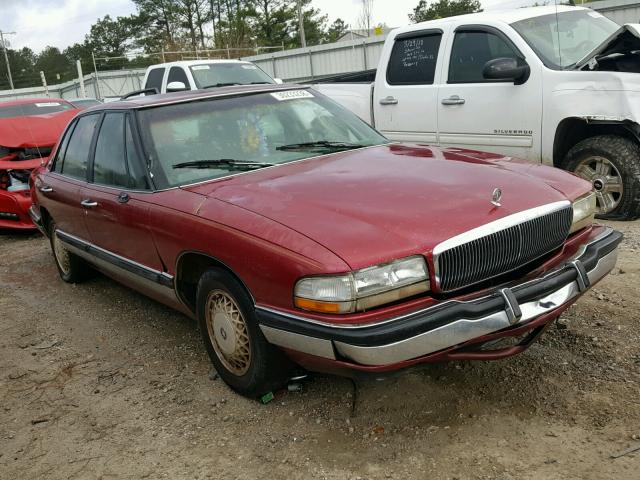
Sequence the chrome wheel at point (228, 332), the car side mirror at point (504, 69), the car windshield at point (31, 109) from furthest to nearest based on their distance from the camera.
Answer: the car windshield at point (31, 109), the car side mirror at point (504, 69), the chrome wheel at point (228, 332)

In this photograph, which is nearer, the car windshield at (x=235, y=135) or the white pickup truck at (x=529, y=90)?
the car windshield at (x=235, y=135)

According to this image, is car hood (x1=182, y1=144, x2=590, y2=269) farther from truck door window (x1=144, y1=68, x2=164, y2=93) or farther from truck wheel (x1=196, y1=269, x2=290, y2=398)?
truck door window (x1=144, y1=68, x2=164, y2=93)

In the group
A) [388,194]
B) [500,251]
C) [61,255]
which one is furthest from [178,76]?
[500,251]

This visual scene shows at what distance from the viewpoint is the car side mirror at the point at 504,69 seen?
5578 mm

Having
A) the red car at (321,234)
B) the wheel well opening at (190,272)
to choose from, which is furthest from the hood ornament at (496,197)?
the wheel well opening at (190,272)

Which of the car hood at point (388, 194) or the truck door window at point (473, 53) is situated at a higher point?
the truck door window at point (473, 53)

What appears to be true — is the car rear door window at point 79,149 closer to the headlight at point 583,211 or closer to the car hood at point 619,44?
the headlight at point 583,211

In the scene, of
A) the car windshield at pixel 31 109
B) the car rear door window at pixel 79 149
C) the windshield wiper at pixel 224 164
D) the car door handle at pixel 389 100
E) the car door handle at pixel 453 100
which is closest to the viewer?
the windshield wiper at pixel 224 164

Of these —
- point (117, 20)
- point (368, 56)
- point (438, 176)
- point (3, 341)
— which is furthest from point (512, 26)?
point (117, 20)

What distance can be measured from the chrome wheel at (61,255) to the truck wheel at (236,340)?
8.71 ft

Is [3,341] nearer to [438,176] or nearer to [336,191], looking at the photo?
[336,191]

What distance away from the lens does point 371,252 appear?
250 cm

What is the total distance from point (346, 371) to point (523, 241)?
101 cm

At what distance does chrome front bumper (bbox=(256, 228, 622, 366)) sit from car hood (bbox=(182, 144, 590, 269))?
27 cm
